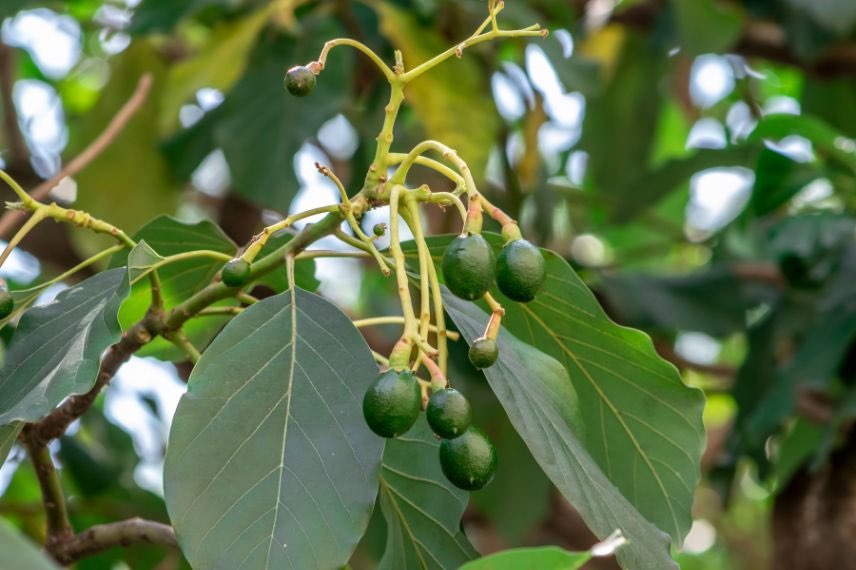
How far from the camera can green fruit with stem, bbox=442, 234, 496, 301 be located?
701 mm

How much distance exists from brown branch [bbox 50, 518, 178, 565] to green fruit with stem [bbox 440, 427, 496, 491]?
31 cm

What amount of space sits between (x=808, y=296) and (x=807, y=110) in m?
0.69

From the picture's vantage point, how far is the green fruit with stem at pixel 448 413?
0.69 meters

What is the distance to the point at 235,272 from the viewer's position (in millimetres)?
766

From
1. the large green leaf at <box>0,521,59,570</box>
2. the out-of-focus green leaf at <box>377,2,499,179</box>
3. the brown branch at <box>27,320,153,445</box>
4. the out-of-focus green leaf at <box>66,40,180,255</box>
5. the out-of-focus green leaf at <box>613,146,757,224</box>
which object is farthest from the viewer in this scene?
the out-of-focus green leaf at <box>613,146,757,224</box>

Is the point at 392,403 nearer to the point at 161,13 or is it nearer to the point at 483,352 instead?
the point at 483,352

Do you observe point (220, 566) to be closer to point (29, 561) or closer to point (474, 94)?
point (29, 561)

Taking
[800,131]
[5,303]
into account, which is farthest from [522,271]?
[800,131]

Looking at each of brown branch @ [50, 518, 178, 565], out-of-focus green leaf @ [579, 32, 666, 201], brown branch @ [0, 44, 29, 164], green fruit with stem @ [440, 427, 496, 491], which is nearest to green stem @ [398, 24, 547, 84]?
green fruit with stem @ [440, 427, 496, 491]

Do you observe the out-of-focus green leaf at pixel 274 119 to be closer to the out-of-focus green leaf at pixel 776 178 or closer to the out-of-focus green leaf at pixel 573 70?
the out-of-focus green leaf at pixel 573 70

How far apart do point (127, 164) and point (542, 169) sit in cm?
76

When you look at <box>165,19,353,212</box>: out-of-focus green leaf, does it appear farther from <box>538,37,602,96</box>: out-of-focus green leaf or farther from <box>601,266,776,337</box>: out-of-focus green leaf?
<box>601,266,776,337</box>: out-of-focus green leaf

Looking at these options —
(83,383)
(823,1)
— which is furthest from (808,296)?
(83,383)

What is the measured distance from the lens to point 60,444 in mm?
1810
